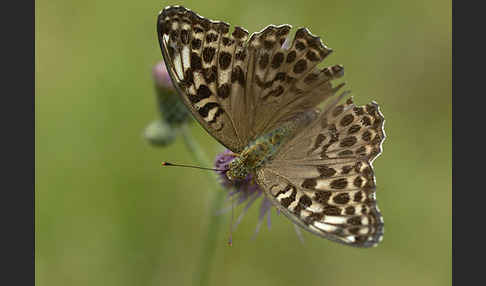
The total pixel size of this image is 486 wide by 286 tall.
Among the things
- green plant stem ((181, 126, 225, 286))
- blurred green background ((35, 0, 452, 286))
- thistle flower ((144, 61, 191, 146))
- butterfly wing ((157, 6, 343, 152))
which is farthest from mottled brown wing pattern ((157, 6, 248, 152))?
blurred green background ((35, 0, 452, 286))

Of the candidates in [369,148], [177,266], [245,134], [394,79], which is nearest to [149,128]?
[245,134]

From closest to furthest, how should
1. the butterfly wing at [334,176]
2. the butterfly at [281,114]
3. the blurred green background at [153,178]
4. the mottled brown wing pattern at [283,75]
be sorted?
1. the butterfly wing at [334,176]
2. the butterfly at [281,114]
3. the mottled brown wing pattern at [283,75]
4. the blurred green background at [153,178]

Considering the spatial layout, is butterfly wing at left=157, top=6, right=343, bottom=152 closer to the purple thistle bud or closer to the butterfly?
the butterfly

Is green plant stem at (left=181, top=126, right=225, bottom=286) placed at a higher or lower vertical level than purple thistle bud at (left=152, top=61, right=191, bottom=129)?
lower

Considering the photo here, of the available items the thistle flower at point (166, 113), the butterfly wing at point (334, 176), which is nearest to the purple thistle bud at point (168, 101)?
the thistle flower at point (166, 113)

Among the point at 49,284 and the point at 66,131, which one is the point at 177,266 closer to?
the point at 49,284

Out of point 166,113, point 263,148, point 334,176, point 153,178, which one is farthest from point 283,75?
point 153,178

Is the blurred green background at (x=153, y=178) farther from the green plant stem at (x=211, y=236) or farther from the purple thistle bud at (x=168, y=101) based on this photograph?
the green plant stem at (x=211, y=236)
